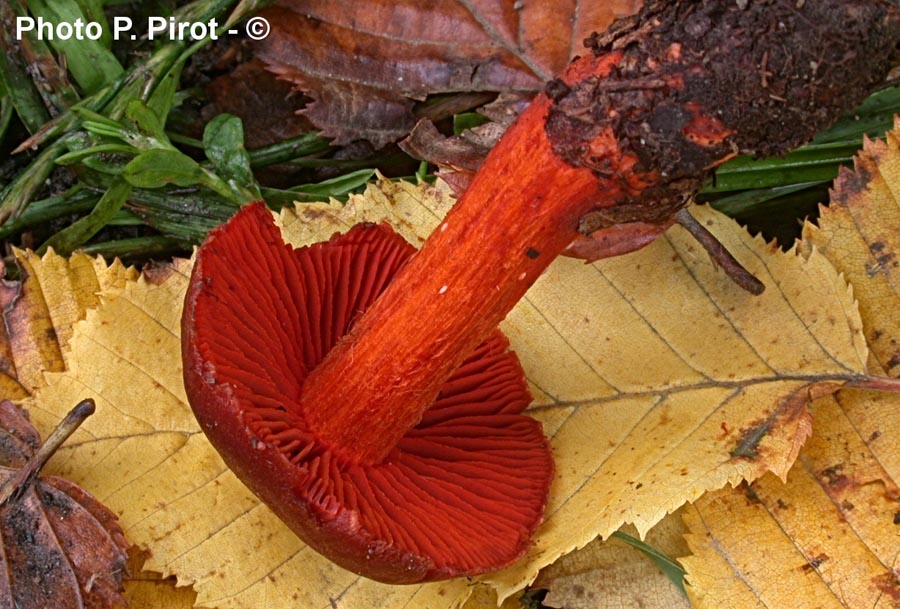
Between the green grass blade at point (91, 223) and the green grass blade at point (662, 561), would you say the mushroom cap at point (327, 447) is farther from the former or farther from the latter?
the green grass blade at point (91, 223)

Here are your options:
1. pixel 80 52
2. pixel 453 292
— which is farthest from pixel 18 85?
pixel 453 292

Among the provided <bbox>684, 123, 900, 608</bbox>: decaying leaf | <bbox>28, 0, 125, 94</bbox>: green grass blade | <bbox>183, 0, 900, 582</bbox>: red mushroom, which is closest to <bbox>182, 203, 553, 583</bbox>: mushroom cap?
<bbox>183, 0, 900, 582</bbox>: red mushroom

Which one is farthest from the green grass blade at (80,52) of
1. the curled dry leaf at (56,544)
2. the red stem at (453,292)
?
the red stem at (453,292)

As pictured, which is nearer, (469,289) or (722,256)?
(469,289)

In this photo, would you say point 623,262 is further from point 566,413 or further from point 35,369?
point 35,369

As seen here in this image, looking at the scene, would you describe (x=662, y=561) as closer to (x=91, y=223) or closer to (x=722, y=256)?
(x=722, y=256)

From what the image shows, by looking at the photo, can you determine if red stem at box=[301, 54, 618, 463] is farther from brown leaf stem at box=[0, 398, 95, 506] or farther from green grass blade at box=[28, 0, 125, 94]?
green grass blade at box=[28, 0, 125, 94]
